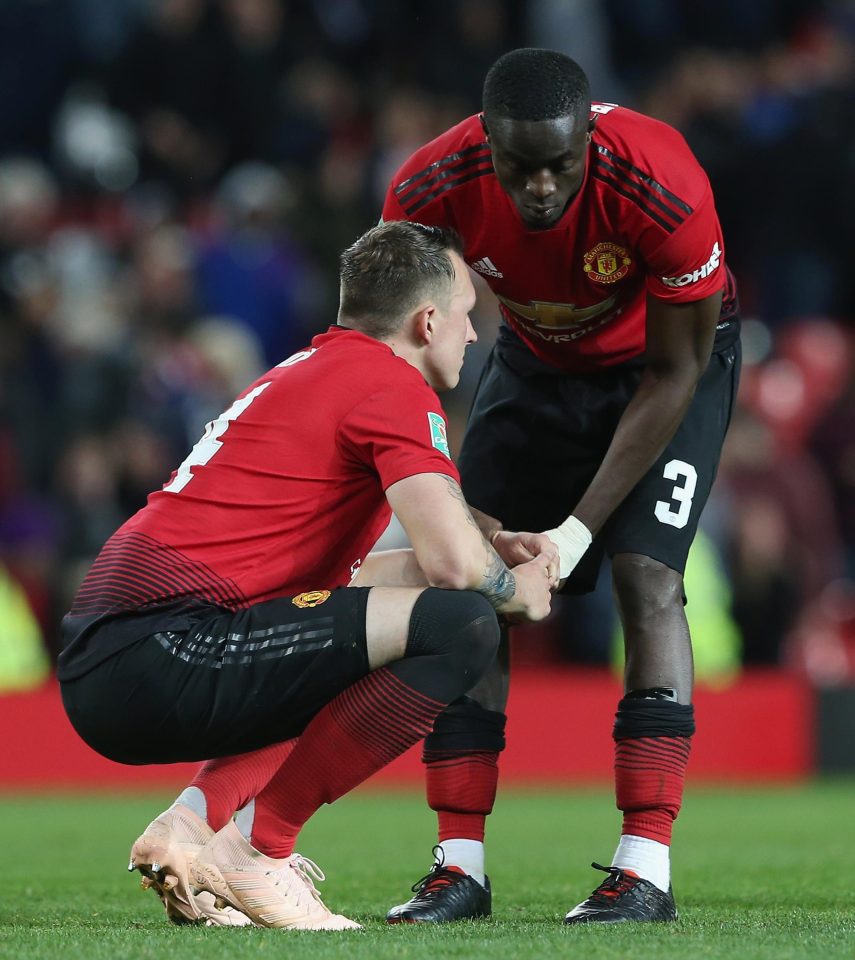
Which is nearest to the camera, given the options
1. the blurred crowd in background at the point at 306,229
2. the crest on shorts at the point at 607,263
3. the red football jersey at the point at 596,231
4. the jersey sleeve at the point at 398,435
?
the jersey sleeve at the point at 398,435

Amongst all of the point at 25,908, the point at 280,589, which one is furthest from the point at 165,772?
the point at 280,589

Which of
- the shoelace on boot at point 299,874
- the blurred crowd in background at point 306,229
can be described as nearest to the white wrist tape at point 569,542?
the shoelace on boot at point 299,874

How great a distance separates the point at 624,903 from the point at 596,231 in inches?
62.3

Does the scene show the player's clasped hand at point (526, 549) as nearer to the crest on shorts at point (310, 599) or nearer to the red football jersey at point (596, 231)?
the crest on shorts at point (310, 599)

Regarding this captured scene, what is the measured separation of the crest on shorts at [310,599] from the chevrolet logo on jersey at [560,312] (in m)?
1.02

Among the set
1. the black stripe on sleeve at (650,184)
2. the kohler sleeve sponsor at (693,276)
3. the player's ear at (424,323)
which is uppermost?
the black stripe on sleeve at (650,184)

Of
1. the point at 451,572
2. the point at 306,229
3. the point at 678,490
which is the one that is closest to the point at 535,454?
the point at 678,490

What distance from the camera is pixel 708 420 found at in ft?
14.9

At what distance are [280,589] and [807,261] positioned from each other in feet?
28.6

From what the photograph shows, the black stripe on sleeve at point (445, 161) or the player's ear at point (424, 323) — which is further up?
the black stripe on sleeve at point (445, 161)

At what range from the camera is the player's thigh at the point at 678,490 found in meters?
4.38

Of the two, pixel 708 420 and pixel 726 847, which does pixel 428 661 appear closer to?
pixel 708 420

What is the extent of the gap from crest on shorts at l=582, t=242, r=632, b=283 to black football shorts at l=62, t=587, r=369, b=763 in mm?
1028

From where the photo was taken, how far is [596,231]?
13.8 feet
